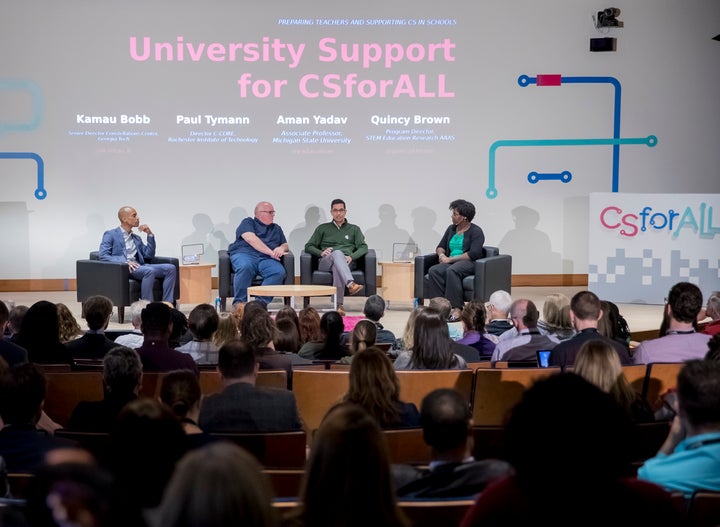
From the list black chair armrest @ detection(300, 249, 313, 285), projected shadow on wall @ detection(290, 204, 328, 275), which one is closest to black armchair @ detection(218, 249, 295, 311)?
black chair armrest @ detection(300, 249, 313, 285)

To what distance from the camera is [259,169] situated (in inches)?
413

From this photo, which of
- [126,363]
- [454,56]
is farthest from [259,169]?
[126,363]

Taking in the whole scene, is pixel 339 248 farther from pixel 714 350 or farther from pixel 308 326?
pixel 714 350

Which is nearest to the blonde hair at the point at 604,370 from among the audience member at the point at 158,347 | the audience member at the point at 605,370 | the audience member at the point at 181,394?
the audience member at the point at 605,370

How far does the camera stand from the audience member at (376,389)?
322cm

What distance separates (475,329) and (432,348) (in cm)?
114

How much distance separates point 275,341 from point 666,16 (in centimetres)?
760

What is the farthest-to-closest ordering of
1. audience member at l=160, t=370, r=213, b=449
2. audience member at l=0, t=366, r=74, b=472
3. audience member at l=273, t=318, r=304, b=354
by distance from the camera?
audience member at l=273, t=318, r=304, b=354, audience member at l=160, t=370, r=213, b=449, audience member at l=0, t=366, r=74, b=472

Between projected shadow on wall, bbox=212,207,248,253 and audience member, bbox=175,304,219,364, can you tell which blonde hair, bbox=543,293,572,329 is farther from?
projected shadow on wall, bbox=212,207,248,253

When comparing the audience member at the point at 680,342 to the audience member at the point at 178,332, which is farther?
the audience member at the point at 178,332

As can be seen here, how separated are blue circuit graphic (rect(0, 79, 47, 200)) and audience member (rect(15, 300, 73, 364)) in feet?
19.8

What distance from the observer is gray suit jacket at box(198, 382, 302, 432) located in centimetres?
341

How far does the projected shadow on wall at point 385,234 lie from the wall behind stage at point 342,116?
0.07 feet

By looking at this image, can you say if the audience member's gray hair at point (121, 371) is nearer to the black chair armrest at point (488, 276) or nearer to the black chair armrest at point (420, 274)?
the black chair armrest at point (488, 276)
